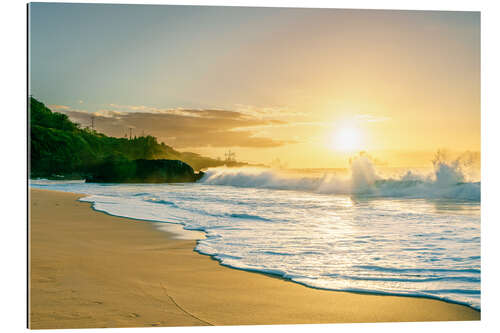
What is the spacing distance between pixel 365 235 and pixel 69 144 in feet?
10.3

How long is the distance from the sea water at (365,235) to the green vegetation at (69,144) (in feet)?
0.89

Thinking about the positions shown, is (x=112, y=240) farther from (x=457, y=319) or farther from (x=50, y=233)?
(x=457, y=319)

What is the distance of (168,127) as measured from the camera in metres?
3.54

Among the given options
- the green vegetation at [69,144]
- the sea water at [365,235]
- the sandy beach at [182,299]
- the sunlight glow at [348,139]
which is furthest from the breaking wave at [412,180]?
the sandy beach at [182,299]

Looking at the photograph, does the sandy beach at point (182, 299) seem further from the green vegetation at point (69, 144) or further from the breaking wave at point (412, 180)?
the breaking wave at point (412, 180)

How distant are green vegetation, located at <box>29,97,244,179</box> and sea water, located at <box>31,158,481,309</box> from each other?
27 cm

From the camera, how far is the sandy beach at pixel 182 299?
225cm

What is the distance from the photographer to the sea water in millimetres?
2654

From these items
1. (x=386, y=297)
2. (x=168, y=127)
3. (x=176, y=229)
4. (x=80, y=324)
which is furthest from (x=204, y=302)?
(x=176, y=229)

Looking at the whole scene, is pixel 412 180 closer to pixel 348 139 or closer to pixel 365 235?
pixel 365 235

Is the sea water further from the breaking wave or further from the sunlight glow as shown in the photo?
the sunlight glow

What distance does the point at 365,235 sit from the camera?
3629 millimetres
